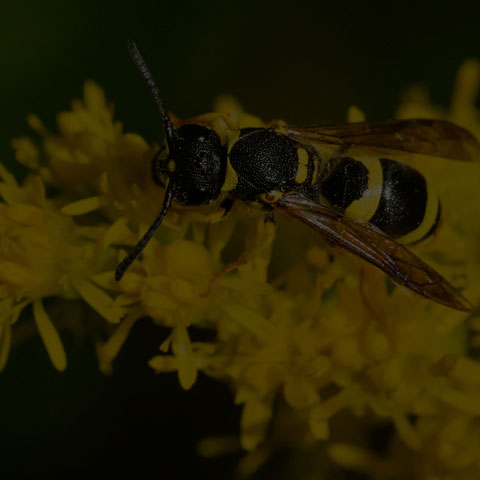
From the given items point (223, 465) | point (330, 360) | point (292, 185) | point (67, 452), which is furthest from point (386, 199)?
point (67, 452)

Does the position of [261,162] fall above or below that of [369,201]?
above

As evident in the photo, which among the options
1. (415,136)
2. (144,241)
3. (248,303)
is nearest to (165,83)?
(415,136)

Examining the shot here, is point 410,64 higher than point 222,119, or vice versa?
point 222,119

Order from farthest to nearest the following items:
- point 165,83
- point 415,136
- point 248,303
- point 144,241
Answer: point 165,83 → point 415,136 → point 248,303 → point 144,241

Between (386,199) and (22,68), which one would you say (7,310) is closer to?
(386,199)

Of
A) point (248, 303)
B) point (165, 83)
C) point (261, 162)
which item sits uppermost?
point (261, 162)

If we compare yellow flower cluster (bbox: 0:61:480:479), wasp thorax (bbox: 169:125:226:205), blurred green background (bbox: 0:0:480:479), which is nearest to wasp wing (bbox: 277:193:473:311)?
yellow flower cluster (bbox: 0:61:480:479)

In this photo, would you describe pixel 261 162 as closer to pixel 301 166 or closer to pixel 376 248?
pixel 301 166
